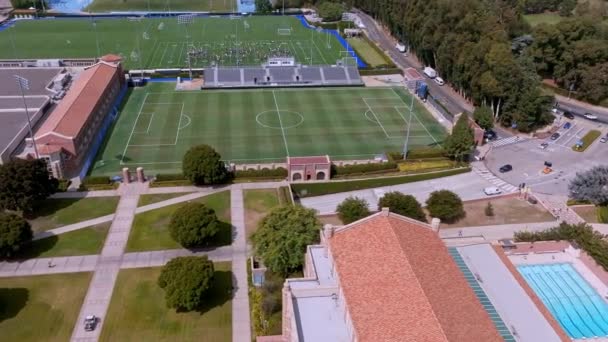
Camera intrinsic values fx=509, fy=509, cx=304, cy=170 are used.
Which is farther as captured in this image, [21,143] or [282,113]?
[282,113]

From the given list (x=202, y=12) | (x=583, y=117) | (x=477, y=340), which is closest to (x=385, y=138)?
(x=583, y=117)

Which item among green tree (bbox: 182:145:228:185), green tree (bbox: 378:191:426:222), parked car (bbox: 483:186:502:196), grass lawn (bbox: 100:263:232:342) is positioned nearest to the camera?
grass lawn (bbox: 100:263:232:342)

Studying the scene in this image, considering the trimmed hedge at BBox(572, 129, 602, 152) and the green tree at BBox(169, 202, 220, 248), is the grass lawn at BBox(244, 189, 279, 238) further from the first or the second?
the trimmed hedge at BBox(572, 129, 602, 152)

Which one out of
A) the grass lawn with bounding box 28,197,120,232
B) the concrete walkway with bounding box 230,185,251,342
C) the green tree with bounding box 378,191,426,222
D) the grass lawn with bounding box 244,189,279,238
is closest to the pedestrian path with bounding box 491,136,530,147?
the green tree with bounding box 378,191,426,222

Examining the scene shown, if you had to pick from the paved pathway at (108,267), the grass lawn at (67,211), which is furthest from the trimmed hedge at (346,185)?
the grass lawn at (67,211)

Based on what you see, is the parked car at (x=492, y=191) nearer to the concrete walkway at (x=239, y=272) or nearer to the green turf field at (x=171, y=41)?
the concrete walkway at (x=239, y=272)

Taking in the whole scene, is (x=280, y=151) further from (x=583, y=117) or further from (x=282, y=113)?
(x=583, y=117)
